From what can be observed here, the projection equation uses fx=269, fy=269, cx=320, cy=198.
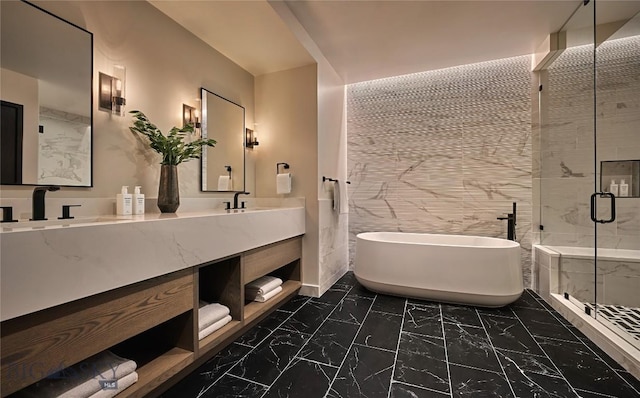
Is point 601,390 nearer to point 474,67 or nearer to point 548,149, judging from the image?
point 548,149

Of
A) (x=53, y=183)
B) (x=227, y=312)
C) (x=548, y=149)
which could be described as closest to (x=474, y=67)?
(x=548, y=149)

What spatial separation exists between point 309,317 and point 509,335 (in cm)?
151

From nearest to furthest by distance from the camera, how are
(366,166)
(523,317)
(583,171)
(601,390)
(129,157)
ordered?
1. (601,390)
2. (129,157)
3. (523,317)
4. (583,171)
5. (366,166)

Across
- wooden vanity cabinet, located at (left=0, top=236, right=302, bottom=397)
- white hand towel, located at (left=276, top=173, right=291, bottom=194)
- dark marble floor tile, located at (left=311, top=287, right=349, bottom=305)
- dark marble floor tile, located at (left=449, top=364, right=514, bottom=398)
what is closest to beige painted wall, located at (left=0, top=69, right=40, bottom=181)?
wooden vanity cabinet, located at (left=0, top=236, right=302, bottom=397)

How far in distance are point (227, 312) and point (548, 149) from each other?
3.51 meters

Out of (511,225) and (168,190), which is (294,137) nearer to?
(168,190)

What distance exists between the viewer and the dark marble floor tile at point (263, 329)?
1904 millimetres

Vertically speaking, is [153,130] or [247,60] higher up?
[247,60]

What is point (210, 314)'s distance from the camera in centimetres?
172

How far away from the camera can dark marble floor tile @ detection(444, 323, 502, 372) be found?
5.34ft

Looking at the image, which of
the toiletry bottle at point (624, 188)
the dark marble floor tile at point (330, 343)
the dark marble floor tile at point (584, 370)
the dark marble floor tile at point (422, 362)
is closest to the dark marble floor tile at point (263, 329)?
the dark marble floor tile at point (330, 343)

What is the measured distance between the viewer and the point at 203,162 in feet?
7.66

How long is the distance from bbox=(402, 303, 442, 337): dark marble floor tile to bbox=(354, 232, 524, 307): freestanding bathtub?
0.56 ft

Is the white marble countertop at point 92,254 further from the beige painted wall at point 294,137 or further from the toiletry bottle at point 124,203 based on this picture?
the beige painted wall at point 294,137
